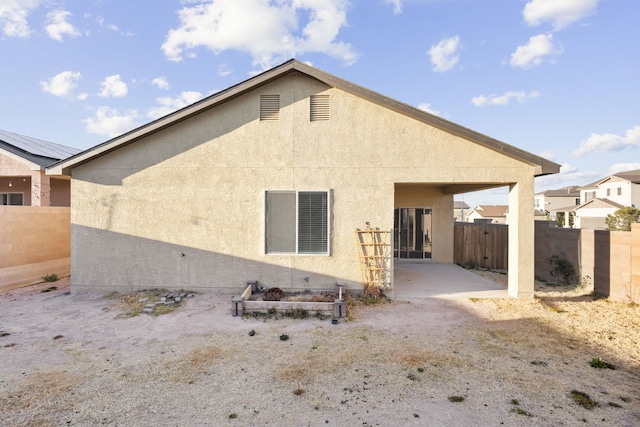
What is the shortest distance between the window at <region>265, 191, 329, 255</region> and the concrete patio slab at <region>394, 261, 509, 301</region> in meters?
2.66

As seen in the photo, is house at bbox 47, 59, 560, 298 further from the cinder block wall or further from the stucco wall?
the cinder block wall

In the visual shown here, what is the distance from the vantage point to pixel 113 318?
6672mm

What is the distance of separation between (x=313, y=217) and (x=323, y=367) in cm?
412

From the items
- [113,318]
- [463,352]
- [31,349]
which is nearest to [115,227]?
[113,318]

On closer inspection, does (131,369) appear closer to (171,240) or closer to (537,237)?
(171,240)

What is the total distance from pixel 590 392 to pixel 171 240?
28.7ft

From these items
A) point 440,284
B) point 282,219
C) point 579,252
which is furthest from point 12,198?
point 579,252

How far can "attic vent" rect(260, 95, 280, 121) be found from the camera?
8.12 metres

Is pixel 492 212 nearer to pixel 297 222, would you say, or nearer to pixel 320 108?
pixel 320 108

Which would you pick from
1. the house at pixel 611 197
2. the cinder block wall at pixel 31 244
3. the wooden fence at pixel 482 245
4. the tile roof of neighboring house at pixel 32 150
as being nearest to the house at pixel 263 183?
the cinder block wall at pixel 31 244

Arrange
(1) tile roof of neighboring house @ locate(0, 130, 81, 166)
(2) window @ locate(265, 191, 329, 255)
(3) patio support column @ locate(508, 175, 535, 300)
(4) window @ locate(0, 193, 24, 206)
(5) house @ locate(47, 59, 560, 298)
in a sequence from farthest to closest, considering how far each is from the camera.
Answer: (4) window @ locate(0, 193, 24, 206), (1) tile roof of neighboring house @ locate(0, 130, 81, 166), (2) window @ locate(265, 191, 329, 255), (5) house @ locate(47, 59, 560, 298), (3) patio support column @ locate(508, 175, 535, 300)

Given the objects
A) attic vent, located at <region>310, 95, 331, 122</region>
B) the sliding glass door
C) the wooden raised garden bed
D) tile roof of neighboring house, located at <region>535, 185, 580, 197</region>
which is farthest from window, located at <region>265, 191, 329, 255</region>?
tile roof of neighboring house, located at <region>535, 185, 580, 197</region>

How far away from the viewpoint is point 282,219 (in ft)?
26.7

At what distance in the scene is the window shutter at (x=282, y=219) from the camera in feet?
26.7
